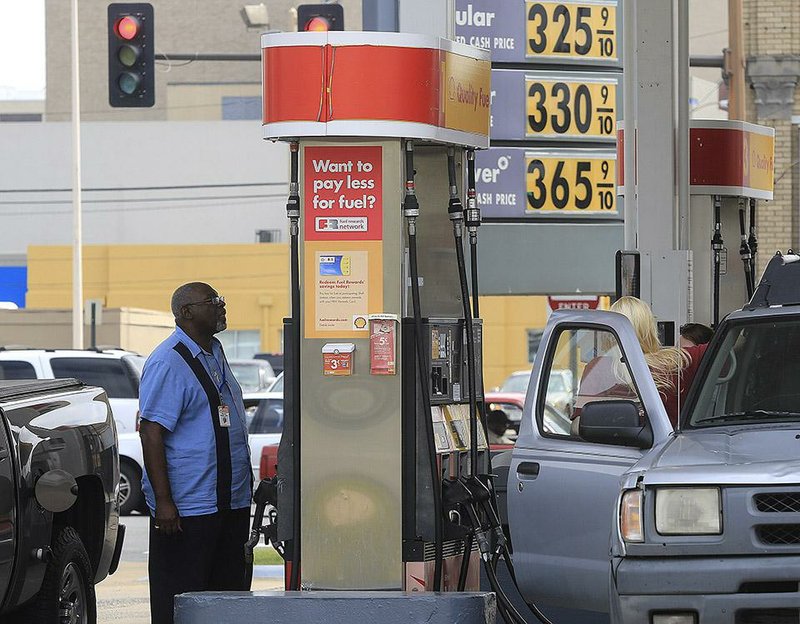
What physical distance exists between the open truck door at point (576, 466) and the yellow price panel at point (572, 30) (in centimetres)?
767

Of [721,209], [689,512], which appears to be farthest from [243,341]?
[689,512]

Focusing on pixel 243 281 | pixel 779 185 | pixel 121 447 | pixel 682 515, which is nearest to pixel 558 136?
pixel 121 447

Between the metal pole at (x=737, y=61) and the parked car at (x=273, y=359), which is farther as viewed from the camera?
the parked car at (x=273, y=359)

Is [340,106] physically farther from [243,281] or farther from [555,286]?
[243,281]

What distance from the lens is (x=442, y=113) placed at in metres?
7.98

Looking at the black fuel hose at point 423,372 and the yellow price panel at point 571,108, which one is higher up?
the yellow price panel at point 571,108

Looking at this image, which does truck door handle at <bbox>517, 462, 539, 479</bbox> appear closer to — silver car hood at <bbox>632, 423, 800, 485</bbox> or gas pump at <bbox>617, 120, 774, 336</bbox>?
silver car hood at <bbox>632, 423, 800, 485</bbox>

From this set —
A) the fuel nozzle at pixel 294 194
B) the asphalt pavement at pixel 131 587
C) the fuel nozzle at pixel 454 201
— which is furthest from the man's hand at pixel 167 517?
the asphalt pavement at pixel 131 587

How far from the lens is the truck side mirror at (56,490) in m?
6.59

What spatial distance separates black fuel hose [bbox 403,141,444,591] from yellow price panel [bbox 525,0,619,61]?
24.2ft

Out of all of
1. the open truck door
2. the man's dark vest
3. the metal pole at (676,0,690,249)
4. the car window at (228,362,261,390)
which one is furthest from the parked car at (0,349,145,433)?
the car window at (228,362,261,390)

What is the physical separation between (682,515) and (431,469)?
2314 mm

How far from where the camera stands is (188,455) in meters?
7.73

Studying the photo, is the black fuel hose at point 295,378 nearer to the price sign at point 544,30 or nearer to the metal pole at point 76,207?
the price sign at point 544,30
